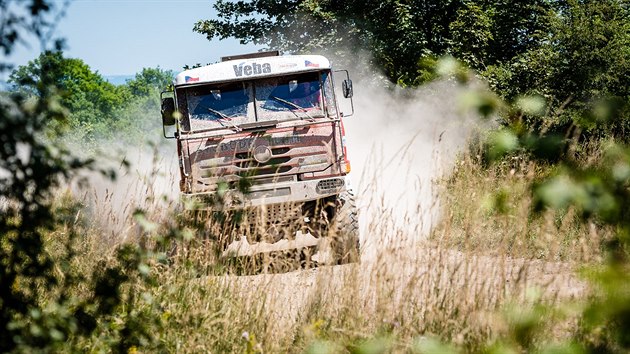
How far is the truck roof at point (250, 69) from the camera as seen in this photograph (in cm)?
938

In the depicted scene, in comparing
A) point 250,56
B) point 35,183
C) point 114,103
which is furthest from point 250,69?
point 114,103

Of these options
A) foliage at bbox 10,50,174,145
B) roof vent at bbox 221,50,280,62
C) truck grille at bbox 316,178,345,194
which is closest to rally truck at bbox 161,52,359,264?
truck grille at bbox 316,178,345,194

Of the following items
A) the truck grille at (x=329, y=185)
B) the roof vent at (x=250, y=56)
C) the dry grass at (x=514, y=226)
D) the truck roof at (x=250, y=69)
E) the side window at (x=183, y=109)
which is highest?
the roof vent at (x=250, y=56)

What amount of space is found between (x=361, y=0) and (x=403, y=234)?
16960 millimetres

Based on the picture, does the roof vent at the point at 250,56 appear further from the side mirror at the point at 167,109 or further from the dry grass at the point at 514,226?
the dry grass at the point at 514,226

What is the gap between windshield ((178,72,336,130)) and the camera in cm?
934

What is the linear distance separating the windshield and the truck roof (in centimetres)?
12

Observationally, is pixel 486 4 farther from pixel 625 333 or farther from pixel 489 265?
pixel 625 333

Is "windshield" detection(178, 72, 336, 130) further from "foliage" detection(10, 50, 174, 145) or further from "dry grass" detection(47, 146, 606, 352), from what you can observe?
"foliage" detection(10, 50, 174, 145)

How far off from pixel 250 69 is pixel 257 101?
1.38ft

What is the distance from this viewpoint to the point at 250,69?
944cm

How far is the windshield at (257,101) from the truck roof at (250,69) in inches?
4.6

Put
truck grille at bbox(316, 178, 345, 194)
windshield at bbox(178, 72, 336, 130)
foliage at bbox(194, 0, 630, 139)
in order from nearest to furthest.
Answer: truck grille at bbox(316, 178, 345, 194) < windshield at bbox(178, 72, 336, 130) < foliage at bbox(194, 0, 630, 139)

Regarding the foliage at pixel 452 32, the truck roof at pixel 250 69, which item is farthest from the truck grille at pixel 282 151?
the foliage at pixel 452 32
